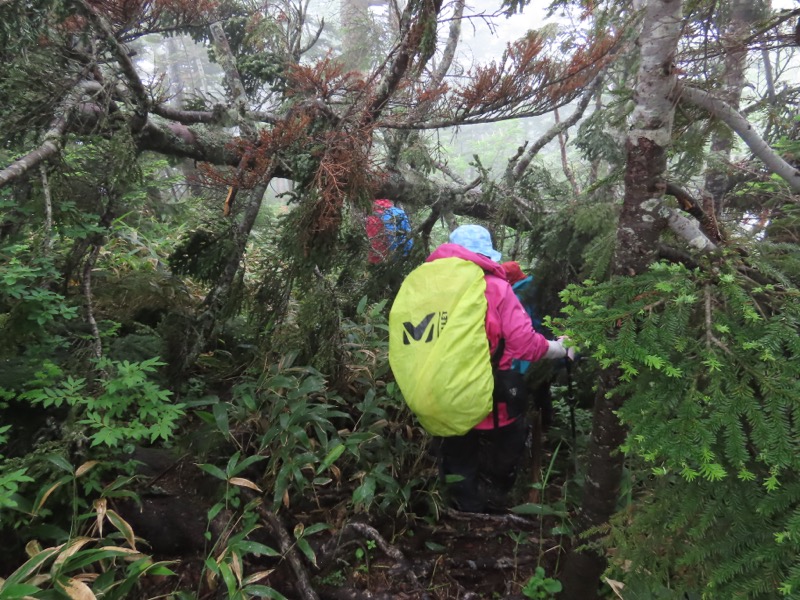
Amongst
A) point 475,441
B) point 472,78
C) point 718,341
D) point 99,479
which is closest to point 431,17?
point 472,78

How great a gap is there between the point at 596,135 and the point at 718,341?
5.26 metres

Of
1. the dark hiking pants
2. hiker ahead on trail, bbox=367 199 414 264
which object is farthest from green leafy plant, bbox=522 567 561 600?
hiker ahead on trail, bbox=367 199 414 264

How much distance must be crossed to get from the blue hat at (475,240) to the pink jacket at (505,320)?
0.40 feet

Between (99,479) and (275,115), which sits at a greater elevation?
(275,115)

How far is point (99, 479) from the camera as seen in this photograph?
8.70ft

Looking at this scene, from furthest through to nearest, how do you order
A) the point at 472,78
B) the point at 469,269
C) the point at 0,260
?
the point at 472,78 → the point at 0,260 → the point at 469,269

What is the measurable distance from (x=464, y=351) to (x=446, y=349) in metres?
0.11

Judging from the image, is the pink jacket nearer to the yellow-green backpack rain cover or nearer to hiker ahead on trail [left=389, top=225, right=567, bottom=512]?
hiker ahead on trail [left=389, top=225, right=567, bottom=512]

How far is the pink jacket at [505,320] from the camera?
265 cm

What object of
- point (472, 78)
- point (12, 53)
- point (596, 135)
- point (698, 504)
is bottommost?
point (698, 504)

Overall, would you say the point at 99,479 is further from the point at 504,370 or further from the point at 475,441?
the point at 504,370

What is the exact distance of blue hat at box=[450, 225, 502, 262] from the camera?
114 inches

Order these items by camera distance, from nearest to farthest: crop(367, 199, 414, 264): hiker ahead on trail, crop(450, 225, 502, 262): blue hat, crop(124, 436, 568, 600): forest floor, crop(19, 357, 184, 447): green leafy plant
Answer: crop(19, 357, 184, 447): green leafy plant < crop(124, 436, 568, 600): forest floor < crop(450, 225, 502, 262): blue hat < crop(367, 199, 414, 264): hiker ahead on trail

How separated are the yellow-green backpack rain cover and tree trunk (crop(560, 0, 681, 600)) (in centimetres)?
68
